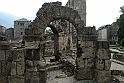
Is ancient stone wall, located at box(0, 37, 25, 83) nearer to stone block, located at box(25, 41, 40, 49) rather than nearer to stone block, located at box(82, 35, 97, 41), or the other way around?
stone block, located at box(25, 41, 40, 49)

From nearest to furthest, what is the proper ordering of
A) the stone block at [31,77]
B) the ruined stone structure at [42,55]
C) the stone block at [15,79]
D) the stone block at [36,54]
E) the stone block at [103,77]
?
1. the stone block at [15,79]
2. the ruined stone structure at [42,55]
3. the stone block at [31,77]
4. the stone block at [36,54]
5. the stone block at [103,77]

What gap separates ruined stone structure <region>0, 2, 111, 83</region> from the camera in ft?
23.3

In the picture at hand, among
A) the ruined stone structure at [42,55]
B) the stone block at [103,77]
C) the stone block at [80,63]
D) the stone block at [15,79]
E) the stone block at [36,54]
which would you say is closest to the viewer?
the stone block at [15,79]

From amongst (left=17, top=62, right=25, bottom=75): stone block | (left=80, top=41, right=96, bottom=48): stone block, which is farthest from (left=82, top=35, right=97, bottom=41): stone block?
(left=17, top=62, right=25, bottom=75): stone block

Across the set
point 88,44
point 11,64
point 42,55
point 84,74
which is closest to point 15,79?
point 11,64

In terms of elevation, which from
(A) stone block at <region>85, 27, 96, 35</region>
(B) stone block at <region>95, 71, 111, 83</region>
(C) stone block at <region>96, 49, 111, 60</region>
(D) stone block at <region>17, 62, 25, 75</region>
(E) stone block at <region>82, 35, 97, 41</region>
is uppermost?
(A) stone block at <region>85, 27, 96, 35</region>

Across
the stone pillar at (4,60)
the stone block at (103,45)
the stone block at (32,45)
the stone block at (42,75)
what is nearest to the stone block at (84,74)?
the stone block at (103,45)

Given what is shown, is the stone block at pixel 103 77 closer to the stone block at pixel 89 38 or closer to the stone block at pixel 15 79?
the stone block at pixel 89 38

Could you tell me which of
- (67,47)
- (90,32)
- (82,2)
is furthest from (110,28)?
(90,32)

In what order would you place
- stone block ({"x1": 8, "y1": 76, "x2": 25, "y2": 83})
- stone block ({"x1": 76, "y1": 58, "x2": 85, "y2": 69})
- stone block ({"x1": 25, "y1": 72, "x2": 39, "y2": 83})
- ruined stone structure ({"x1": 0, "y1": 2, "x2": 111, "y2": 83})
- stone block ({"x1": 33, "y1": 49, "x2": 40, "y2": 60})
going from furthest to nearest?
stone block ({"x1": 76, "y1": 58, "x2": 85, "y2": 69})
stone block ({"x1": 33, "y1": 49, "x2": 40, "y2": 60})
stone block ({"x1": 25, "y1": 72, "x2": 39, "y2": 83})
ruined stone structure ({"x1": 0, "y1": 2, "x2": 111, "y2": 83})
stone block ({"x1": 8, "y1": 76, "x2": 25, "y2": 83})

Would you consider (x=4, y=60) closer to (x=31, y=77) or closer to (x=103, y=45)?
(x=31, y=77)

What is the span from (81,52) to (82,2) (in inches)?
1239

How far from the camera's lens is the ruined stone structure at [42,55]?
7113 millimetres

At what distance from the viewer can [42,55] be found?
8.32m
